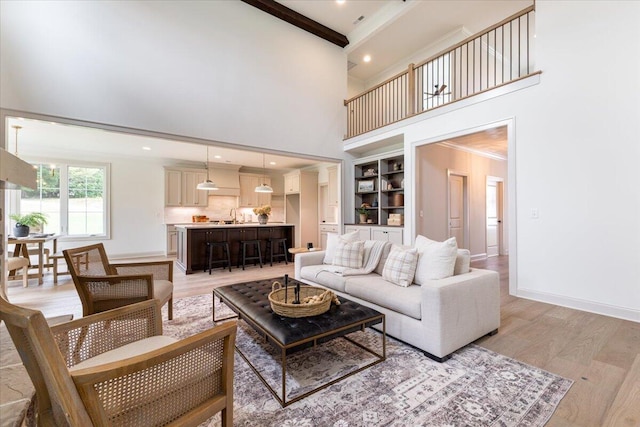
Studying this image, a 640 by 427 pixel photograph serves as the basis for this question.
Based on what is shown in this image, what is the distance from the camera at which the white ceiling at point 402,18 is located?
5113mm

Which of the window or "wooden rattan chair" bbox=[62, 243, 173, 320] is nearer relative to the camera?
"wooden rattan chair" bbox=[62, 243, 173, 320]

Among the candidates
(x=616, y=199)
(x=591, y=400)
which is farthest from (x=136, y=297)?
(x=616, y=199)

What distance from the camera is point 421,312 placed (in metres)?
2.19

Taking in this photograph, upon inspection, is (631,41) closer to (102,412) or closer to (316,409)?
(316,409)

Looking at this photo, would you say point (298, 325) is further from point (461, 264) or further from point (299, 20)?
point (299, 20)

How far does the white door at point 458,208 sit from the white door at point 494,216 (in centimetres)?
109

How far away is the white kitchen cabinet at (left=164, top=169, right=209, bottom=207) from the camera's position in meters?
7.62

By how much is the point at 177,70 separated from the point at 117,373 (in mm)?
4600

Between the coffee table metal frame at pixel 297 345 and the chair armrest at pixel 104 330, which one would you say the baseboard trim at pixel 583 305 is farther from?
the chair armrest at pixel 104 330

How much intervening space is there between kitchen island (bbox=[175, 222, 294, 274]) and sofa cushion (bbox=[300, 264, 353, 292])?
2757 mm

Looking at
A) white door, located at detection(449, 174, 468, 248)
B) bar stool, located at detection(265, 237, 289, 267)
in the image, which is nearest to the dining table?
bar stool, located at detection(265, 237, 289, 267)

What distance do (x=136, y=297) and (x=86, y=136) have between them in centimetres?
498

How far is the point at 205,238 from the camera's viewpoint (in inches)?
221

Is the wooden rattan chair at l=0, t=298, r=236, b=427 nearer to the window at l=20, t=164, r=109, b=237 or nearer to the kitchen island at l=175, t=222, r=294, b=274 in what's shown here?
the kitchen island at l=175, t=222, r=294, b=274
